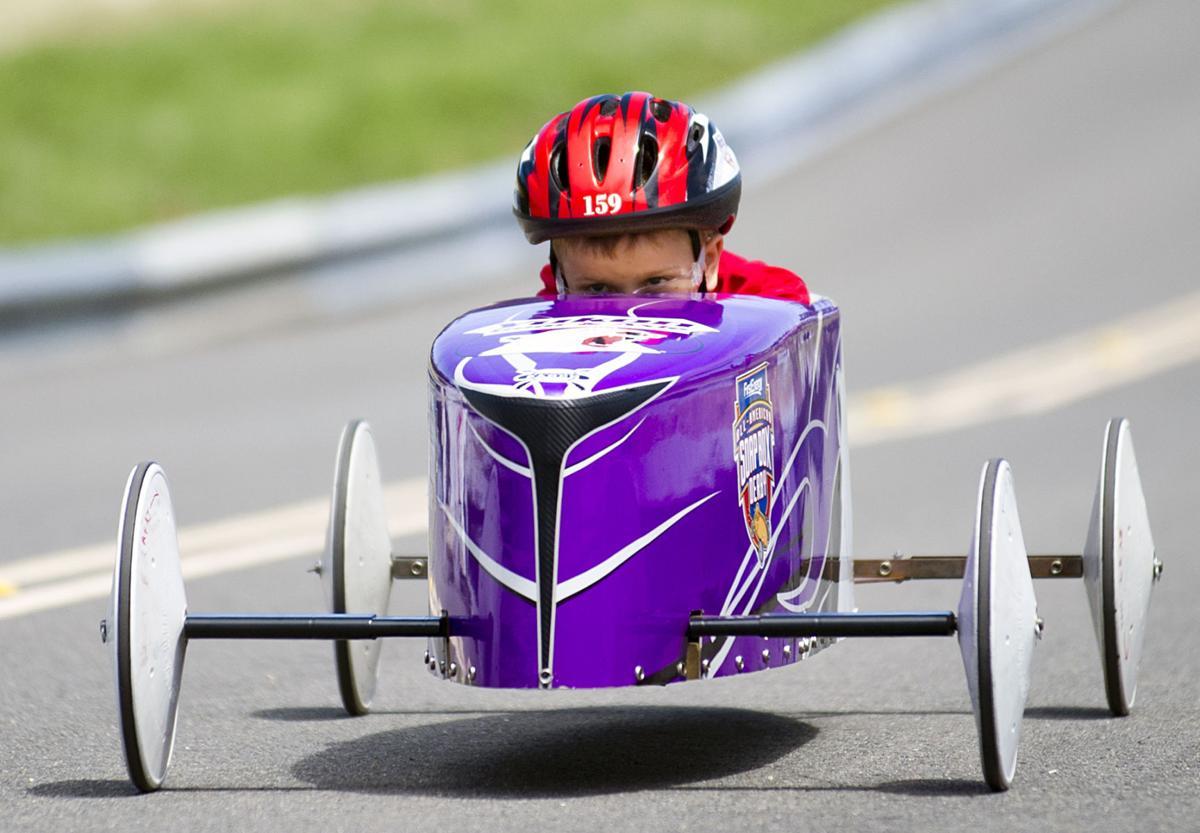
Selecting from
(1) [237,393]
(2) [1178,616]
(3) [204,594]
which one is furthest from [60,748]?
(1) [237,393]

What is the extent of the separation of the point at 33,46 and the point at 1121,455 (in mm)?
15791

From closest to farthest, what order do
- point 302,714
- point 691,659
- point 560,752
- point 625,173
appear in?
point 691,659, point 560,752, point 625,173, point 302,714

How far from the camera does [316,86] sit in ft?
66.6

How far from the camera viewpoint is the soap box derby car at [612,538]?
5.22 meters

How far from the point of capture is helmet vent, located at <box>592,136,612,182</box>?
6.33m

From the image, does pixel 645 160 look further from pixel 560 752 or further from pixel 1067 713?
pixel 1067 713

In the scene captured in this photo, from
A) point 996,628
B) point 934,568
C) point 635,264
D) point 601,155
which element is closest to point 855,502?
point 934,568

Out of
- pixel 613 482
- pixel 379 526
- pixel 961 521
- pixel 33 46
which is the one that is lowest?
pixel 961 521

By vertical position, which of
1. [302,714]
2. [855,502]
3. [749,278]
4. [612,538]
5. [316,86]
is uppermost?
[316,86]

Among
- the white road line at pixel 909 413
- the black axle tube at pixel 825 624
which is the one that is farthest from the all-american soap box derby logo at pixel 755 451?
the white road line at pixel 909 413

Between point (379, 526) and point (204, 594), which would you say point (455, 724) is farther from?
point (204, 594)

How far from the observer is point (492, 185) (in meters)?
17.2

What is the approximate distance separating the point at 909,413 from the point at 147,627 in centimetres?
815

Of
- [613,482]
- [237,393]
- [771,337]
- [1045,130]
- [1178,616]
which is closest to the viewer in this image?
[613,482]
